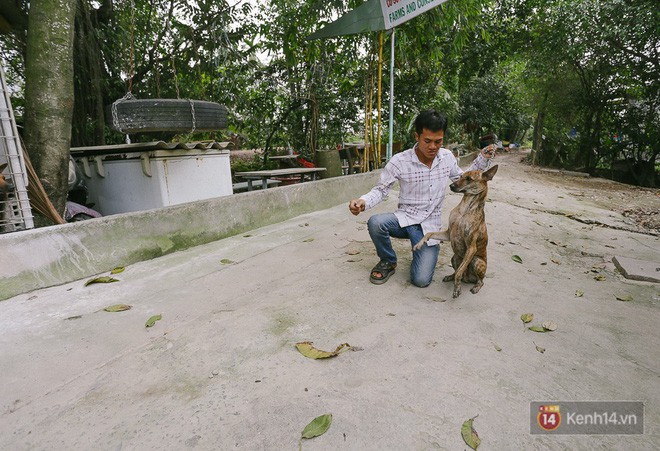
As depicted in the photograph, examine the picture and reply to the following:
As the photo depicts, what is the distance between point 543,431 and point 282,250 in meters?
2.62

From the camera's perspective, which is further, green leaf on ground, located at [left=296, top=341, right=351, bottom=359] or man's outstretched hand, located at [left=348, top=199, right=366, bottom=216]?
man's outstretched hand, located at [left=348, top=199, right=366, bottom=216]

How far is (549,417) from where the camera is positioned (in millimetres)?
1525

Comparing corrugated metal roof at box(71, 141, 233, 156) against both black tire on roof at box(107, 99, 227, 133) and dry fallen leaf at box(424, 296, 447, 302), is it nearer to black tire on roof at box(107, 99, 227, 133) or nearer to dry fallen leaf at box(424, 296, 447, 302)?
black tire on roof at box(107, 99, 227, 133)

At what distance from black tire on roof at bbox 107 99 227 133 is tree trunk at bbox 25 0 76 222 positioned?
1.81ft

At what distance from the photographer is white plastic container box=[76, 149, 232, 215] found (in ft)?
14.3

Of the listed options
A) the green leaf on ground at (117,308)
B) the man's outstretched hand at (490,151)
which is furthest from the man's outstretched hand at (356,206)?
the green leaf on ground at (117,308)

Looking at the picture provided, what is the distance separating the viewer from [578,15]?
9.86m

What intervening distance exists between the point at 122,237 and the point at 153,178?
1.31m

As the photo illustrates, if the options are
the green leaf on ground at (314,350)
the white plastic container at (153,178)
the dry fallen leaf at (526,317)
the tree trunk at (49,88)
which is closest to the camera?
the green leaf on ground at (314,350)

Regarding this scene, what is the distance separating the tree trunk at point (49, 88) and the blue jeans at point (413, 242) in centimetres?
290

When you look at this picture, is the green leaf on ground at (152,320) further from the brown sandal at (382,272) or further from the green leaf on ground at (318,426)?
the brown sandal at (382,272)

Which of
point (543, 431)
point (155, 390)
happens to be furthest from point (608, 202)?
point (155, 390)

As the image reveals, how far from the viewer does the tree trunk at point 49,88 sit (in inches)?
127

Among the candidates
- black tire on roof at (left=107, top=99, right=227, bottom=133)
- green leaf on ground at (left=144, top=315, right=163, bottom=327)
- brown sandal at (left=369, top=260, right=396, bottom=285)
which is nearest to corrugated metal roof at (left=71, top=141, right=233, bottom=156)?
black tire on roof at (left=107, top=99, right=227, bottom=133)
